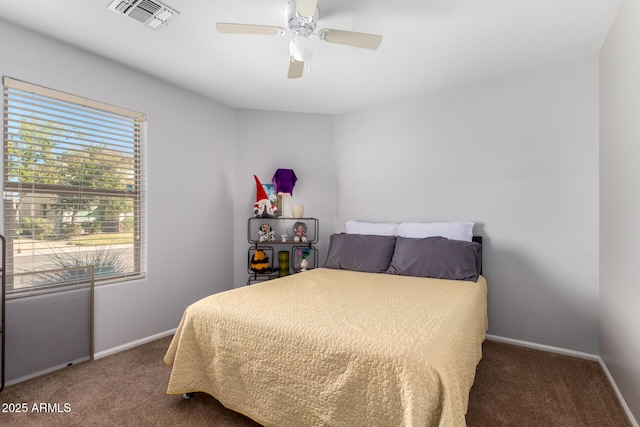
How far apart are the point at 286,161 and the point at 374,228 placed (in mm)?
1352

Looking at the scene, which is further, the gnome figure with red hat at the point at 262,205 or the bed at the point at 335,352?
the gnome figure with red hat at the point at 262,205

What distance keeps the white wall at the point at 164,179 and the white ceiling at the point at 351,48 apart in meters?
0.16

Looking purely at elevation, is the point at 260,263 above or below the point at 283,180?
below

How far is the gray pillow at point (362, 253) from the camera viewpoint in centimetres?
302

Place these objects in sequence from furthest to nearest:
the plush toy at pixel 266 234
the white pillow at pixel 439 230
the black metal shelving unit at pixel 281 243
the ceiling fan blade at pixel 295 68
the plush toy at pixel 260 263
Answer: the black metal shelving unit at pixel 281 243
the plush toy at pixel 266 234
the plush toy at pixel 260 263
the white pillow at pixel 439 230
the ceiling fan blade at pixel 295 68

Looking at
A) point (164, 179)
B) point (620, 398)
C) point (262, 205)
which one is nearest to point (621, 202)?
point (620, 398)

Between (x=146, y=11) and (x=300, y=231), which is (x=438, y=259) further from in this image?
(x=146, y=11)

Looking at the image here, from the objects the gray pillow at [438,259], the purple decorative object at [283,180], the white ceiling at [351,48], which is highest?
the white ceiling at [351,48]

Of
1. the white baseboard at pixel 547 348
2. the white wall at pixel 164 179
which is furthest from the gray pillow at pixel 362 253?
the white wall at pixel 164 179

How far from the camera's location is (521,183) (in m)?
2.80

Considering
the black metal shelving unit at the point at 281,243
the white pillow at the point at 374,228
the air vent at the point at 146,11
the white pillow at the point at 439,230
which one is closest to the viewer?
the air vent at the point at 146,11

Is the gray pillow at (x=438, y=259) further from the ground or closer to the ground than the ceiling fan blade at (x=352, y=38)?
closer to the ground

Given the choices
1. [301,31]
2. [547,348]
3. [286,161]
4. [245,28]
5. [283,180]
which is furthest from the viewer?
[286,161]

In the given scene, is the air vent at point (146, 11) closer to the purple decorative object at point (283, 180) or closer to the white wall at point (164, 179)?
the white wall at point (164, 179)
